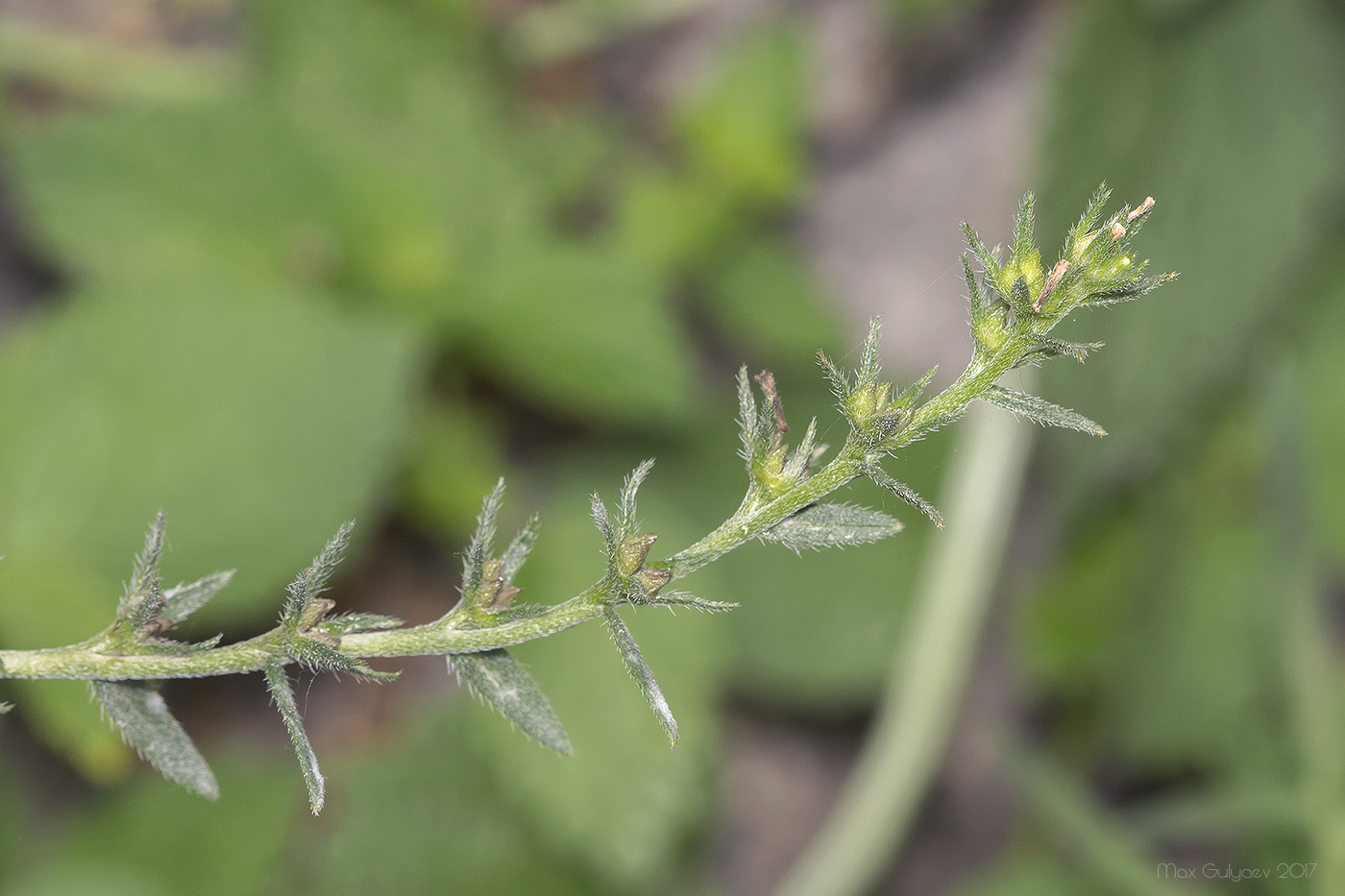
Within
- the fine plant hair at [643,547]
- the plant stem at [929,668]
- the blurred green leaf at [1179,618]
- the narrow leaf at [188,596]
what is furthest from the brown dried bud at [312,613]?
the blurred green leaf at [1179,618]

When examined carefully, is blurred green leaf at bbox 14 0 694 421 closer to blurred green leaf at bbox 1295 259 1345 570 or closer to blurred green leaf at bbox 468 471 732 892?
blurred green leaf at bbox 468 471 732 892

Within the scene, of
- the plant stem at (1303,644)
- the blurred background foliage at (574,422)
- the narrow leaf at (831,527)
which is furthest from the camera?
the blurred background foliage at (574,422)

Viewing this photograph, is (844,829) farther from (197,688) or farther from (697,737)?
(197,688)

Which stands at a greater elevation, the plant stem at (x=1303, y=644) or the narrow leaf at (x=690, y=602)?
the plant stem at (x=1303, y=644)

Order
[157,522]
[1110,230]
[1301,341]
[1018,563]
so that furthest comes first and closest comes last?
1. [1018,563]
2. [1301,341]
3. [157,522]
4. [1110,230]

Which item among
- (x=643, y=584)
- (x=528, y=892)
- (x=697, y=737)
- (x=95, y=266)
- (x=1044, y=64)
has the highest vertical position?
(x=1044, y=64)

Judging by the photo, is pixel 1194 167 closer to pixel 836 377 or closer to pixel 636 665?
pixel 836 377

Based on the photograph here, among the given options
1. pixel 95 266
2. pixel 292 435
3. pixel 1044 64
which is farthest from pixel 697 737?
pixel 1044 64

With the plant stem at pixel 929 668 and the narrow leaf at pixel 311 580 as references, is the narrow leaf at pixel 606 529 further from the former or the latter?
the plant stem at pixel 929 668
